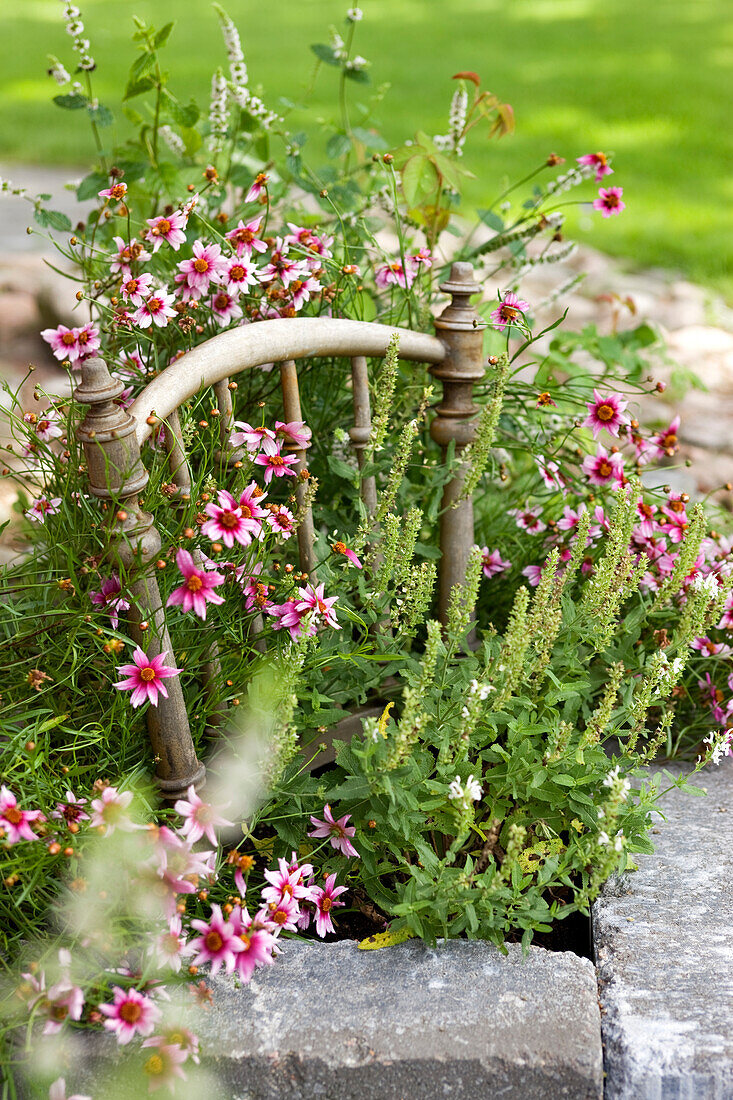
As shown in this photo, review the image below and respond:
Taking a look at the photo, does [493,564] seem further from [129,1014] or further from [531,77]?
[531,77]

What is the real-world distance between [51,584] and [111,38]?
1150 centimetres

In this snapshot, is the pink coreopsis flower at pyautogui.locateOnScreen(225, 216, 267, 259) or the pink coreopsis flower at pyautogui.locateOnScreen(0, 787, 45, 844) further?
the pink coreopsis flower at pyautogui.locateOnScreen(225, 216, 267, 259)

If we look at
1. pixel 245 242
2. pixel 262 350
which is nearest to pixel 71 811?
pixel 262 350

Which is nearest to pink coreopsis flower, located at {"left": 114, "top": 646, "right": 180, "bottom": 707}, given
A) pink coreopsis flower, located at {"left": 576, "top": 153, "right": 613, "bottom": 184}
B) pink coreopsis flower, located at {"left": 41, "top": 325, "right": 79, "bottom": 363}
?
pink coreopsis flower, located at {"left": 41, "top": 325, "right": 79, "bottom": 363}

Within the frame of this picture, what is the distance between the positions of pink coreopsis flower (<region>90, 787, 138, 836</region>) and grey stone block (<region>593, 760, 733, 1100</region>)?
743 millimetres

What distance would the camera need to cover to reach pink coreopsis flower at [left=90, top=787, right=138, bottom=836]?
1.30 m

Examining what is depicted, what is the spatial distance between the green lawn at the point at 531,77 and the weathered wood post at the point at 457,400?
170 centimetres

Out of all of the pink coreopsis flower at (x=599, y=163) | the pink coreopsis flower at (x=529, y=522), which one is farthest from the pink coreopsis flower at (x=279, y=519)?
the pink coreopsis flower at (x=599, y=163)

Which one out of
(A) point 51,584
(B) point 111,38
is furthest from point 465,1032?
(B) point 111,38

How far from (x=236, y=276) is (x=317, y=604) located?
0.62 m

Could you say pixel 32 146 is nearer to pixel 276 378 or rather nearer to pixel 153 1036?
pixel 276 378

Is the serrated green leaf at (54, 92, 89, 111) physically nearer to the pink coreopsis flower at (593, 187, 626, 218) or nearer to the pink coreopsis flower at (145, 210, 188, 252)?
the pink coreopsis flower at (145, 210, 188, 252)

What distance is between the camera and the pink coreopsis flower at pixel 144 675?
1412mm

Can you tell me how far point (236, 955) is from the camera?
1334 millimetres
